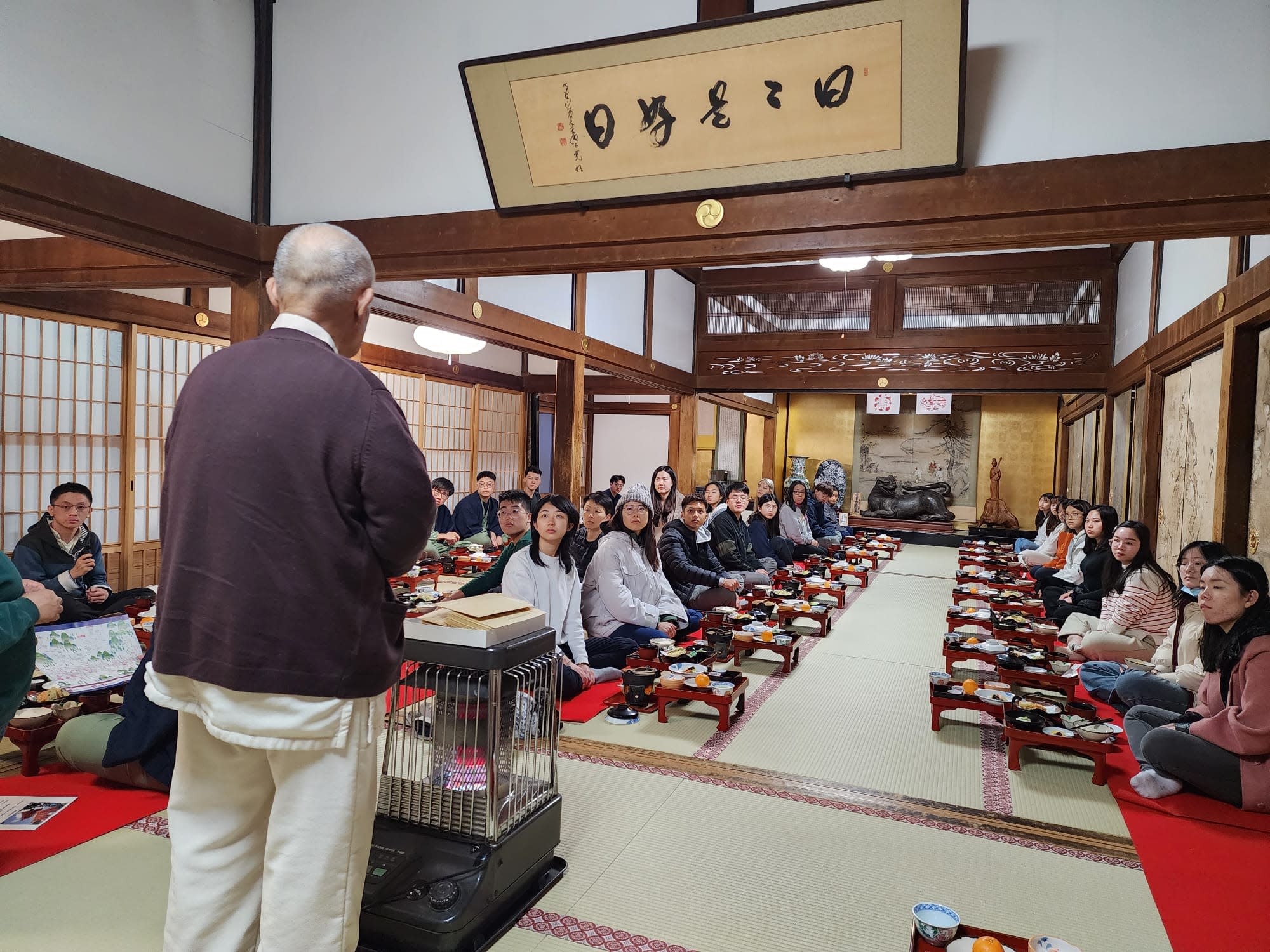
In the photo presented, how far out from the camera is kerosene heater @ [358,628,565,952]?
1750 millimetres

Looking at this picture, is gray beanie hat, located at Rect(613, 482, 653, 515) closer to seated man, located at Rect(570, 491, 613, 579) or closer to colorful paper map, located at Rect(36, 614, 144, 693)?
seated man, located at Rect(570, 491, 613, 579)

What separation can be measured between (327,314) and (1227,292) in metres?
5.04

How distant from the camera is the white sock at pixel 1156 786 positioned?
9.02 feet

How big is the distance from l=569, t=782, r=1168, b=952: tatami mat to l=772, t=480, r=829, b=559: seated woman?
6.30 metres

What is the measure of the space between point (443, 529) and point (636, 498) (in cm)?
389

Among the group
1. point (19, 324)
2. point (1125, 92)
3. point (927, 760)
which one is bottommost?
point (927, 760)

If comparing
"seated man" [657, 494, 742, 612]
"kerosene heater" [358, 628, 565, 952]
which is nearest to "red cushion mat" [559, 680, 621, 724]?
"kerosene heater" [358, 628, 565, 952]

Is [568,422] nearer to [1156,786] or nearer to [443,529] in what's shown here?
[443,529]

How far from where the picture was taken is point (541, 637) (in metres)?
1.92

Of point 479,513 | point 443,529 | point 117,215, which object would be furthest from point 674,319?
point 117,215

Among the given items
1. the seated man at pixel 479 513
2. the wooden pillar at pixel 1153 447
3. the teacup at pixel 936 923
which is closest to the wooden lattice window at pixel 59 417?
the seated man at pixel 479 513

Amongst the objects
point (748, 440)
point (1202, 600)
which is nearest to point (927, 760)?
point (1202, 600)

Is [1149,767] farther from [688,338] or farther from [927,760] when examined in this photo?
[688,338]

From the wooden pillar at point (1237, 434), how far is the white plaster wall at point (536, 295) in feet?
14.8
